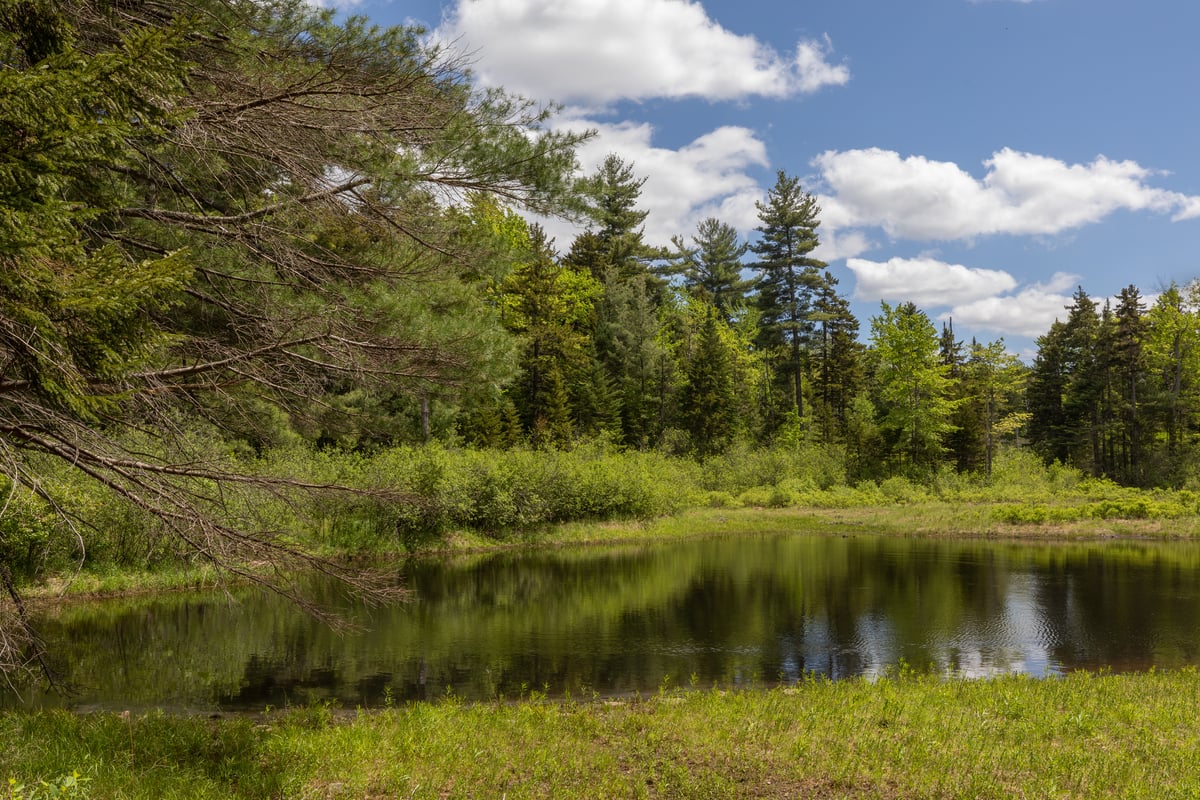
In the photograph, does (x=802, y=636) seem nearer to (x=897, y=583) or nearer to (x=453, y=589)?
Result: (x=897, y=583)

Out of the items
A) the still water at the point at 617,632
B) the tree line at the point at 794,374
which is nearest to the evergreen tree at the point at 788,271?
the tree line at the point at 794,374

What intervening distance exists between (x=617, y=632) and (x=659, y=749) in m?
8.04

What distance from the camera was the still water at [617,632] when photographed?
1198 cm

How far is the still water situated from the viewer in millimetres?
11984

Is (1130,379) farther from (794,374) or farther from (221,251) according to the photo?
(221,251)

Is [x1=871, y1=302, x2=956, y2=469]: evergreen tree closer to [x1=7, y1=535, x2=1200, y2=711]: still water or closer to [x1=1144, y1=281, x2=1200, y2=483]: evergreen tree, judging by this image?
[x1=1144, y1=281, x2=1200, y2=483]: evergreen tree

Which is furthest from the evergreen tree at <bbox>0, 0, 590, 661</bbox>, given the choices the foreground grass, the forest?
the foreground grass

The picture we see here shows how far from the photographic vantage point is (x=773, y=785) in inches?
272

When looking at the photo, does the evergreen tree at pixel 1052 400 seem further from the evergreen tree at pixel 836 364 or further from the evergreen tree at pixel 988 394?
the evergreen tree at pixel 836 364

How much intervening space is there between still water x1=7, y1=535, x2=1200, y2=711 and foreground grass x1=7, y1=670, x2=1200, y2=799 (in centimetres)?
231

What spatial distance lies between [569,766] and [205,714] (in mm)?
5773

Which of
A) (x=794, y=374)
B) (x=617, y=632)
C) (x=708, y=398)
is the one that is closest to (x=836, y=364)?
(x=794, y=374)

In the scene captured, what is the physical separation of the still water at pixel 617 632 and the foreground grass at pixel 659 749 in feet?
7.58

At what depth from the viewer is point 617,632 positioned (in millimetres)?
15727
